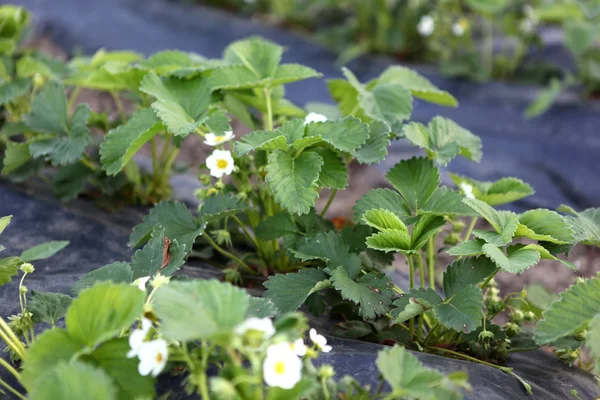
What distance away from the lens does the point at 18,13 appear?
6.92 ft

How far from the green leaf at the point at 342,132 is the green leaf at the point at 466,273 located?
324mm

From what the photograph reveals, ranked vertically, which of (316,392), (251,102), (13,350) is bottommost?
(13,350)

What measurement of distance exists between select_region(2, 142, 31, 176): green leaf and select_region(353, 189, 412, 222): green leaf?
96cm

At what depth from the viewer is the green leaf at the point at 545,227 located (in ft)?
3.96

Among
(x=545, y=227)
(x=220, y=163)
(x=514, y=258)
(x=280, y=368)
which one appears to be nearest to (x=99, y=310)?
(x=280, y=368)

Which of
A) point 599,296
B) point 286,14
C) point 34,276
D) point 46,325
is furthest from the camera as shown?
point 286,14

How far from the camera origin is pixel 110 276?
112cm

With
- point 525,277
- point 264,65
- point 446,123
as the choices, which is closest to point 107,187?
point 264,65

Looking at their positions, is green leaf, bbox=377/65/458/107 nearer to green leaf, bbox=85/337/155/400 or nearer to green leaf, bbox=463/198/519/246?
green leaf, bbox=463/198/519/246

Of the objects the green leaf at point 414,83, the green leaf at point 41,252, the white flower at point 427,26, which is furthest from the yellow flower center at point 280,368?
the white flower at point 427,26

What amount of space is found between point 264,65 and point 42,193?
801mm

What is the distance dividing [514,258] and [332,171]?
0.42m

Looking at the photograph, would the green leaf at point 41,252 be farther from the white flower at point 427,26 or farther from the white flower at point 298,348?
the white flower at point 427,26

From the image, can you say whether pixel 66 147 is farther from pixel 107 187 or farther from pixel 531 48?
pixel 531 48
